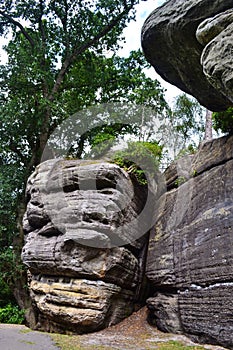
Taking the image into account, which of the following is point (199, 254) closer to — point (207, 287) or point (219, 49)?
point (207, 287)

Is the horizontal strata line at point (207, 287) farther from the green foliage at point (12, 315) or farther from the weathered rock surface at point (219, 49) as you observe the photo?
the green foliage at point (12, 315)

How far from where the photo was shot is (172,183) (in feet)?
34.8

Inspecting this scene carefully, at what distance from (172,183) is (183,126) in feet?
24.9

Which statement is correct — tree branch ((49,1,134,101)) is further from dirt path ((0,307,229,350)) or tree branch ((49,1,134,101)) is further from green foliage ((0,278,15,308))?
dirt path ((0,307,229,350))

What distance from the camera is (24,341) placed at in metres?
7.71

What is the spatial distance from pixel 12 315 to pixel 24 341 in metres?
7.55

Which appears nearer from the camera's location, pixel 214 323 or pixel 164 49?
pixel 214 323

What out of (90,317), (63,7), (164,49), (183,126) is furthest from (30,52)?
(90,317)

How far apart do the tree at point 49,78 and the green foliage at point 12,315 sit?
113 inches

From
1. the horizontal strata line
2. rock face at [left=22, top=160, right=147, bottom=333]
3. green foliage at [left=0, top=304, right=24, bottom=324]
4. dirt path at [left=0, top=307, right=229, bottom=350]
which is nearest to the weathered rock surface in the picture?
the horizontal strata line

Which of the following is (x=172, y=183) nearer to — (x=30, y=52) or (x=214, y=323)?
(x=214, y=323)

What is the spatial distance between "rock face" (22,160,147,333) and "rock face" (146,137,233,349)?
989 millimetres

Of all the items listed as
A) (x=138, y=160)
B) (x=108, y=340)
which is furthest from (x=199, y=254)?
(x=138, y=160)

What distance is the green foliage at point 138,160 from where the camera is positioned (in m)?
11.2
